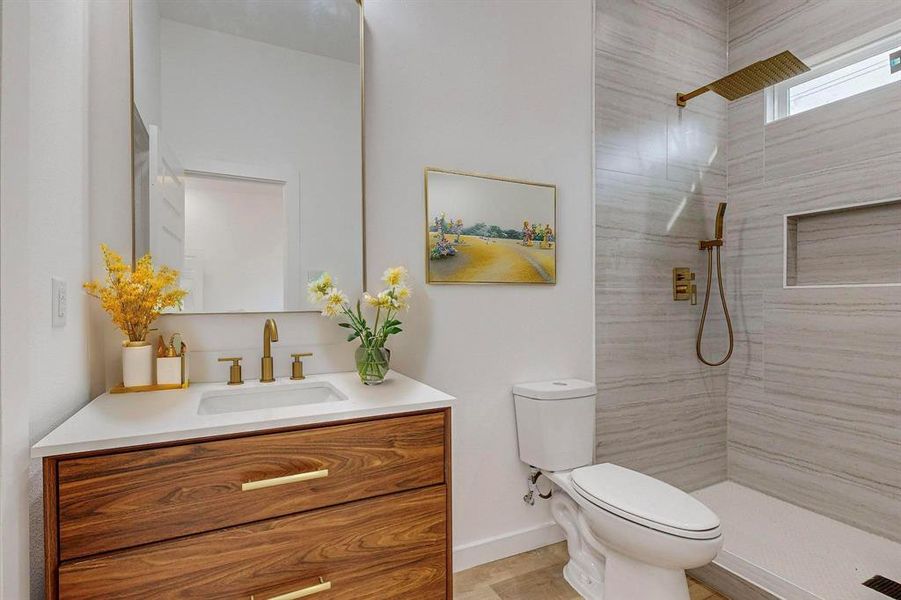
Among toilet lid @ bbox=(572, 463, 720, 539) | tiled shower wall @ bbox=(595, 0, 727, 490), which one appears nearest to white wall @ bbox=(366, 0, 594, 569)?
tiled shower wall @ bbox=(595, 0, 727, 490)

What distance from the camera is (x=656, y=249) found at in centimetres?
236

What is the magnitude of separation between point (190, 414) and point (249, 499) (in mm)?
262

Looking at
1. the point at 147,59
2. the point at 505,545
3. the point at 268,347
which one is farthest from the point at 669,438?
the point at 147,59

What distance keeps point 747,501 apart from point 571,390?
1381 millimetres

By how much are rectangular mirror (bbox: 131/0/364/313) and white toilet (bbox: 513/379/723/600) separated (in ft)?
3.26

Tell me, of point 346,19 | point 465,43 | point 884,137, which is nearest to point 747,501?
point 884,137

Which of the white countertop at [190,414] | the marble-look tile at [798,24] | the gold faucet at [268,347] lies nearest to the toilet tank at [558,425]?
the white countertop at [190,414]

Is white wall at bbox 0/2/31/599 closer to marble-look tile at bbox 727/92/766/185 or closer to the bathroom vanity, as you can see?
the bathroom vanity

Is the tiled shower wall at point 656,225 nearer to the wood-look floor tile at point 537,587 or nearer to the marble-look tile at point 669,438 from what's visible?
the marble-look tile at point 669,438

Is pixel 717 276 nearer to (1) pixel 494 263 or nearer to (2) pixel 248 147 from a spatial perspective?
(1) pixel 494 263

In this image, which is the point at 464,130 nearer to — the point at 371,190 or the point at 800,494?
the point at 371,190

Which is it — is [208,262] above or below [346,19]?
below

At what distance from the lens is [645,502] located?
146 centimetres

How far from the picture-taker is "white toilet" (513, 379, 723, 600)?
1.35 metres
